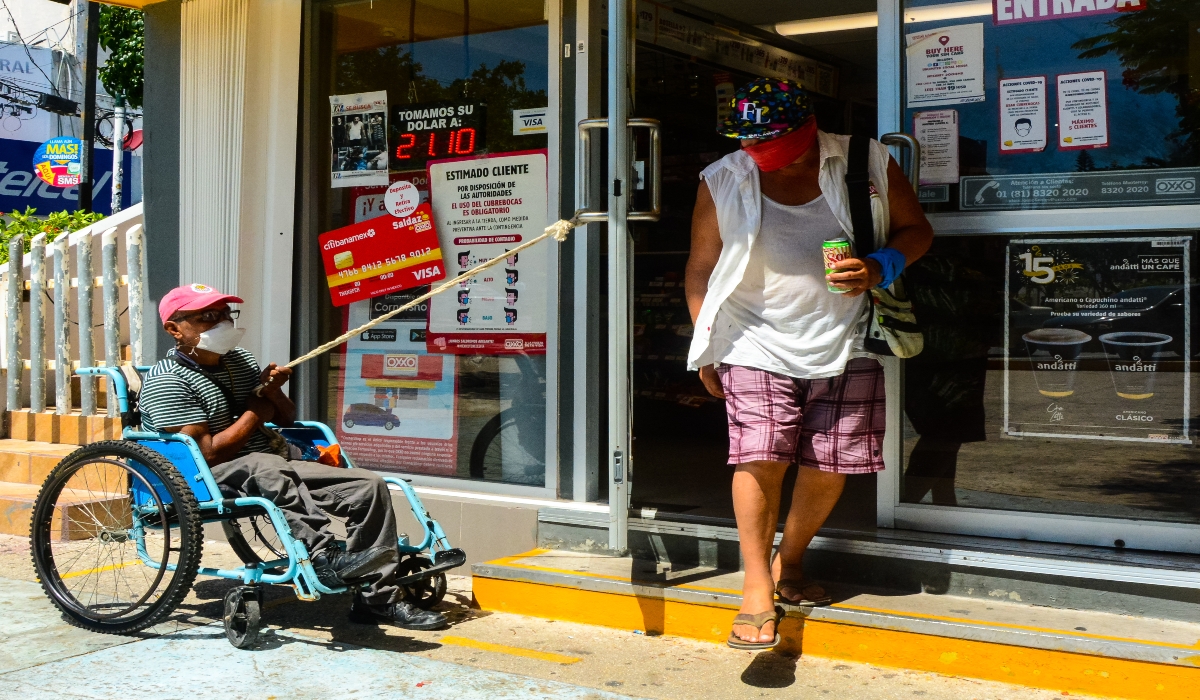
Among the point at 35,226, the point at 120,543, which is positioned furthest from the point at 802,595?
the point at 35,226

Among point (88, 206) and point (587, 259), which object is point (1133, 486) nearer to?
point (587, 259)

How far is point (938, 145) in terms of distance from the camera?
4.45 metres

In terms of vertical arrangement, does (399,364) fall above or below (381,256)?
below

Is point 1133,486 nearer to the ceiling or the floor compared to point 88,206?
nearer to the floor

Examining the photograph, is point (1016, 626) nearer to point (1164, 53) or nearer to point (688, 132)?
point (1164, 53)

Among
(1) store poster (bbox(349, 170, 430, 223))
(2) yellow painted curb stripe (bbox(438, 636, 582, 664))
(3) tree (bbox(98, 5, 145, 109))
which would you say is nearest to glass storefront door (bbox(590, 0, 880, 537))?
(1) store poster (bbox(349, 170, 430, 223))

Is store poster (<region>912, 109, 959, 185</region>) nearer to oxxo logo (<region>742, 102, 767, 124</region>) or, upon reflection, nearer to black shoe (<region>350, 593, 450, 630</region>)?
oxxo logo (<region>742, 102, 767, 124</region>)

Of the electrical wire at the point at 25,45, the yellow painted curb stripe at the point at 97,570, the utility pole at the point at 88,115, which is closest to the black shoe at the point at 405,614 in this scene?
the yellow painted curb stripe at the point at 97,570

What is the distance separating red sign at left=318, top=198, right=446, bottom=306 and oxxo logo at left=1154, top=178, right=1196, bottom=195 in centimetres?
321

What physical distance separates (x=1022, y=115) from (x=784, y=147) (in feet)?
3.63

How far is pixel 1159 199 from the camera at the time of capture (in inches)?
160

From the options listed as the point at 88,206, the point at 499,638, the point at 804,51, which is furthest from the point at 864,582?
the point at 88,206

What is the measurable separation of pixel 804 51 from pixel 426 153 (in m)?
3.36

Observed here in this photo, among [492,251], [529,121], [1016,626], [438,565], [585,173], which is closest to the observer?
[1016,626]
